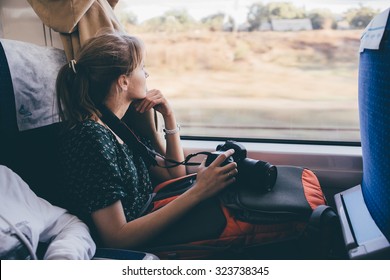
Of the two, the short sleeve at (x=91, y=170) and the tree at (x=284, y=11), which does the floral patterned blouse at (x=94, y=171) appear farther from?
the tree at (x=284, y=11)

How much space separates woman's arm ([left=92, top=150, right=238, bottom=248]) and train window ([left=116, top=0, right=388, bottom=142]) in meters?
0.75

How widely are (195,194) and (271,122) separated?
2.94 ft

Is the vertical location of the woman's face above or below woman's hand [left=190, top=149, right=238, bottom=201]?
above

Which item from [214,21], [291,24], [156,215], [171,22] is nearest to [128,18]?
[171,22]

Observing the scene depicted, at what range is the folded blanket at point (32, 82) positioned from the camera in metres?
1.22

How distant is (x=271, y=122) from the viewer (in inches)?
79.5

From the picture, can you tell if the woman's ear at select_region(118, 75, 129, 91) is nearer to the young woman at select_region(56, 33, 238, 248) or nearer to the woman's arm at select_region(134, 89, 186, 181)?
the young woman at select_region(56, 33, 238, 248)

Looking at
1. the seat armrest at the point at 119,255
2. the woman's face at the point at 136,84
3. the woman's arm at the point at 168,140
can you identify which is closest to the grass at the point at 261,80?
the woman's arm at the point at 168,140

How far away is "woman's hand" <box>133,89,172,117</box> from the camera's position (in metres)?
1.68

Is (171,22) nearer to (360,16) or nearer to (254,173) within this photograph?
(360,16)

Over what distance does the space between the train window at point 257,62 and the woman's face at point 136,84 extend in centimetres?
54

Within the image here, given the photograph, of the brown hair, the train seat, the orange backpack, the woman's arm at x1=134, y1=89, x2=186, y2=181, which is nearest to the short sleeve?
the brown hair
